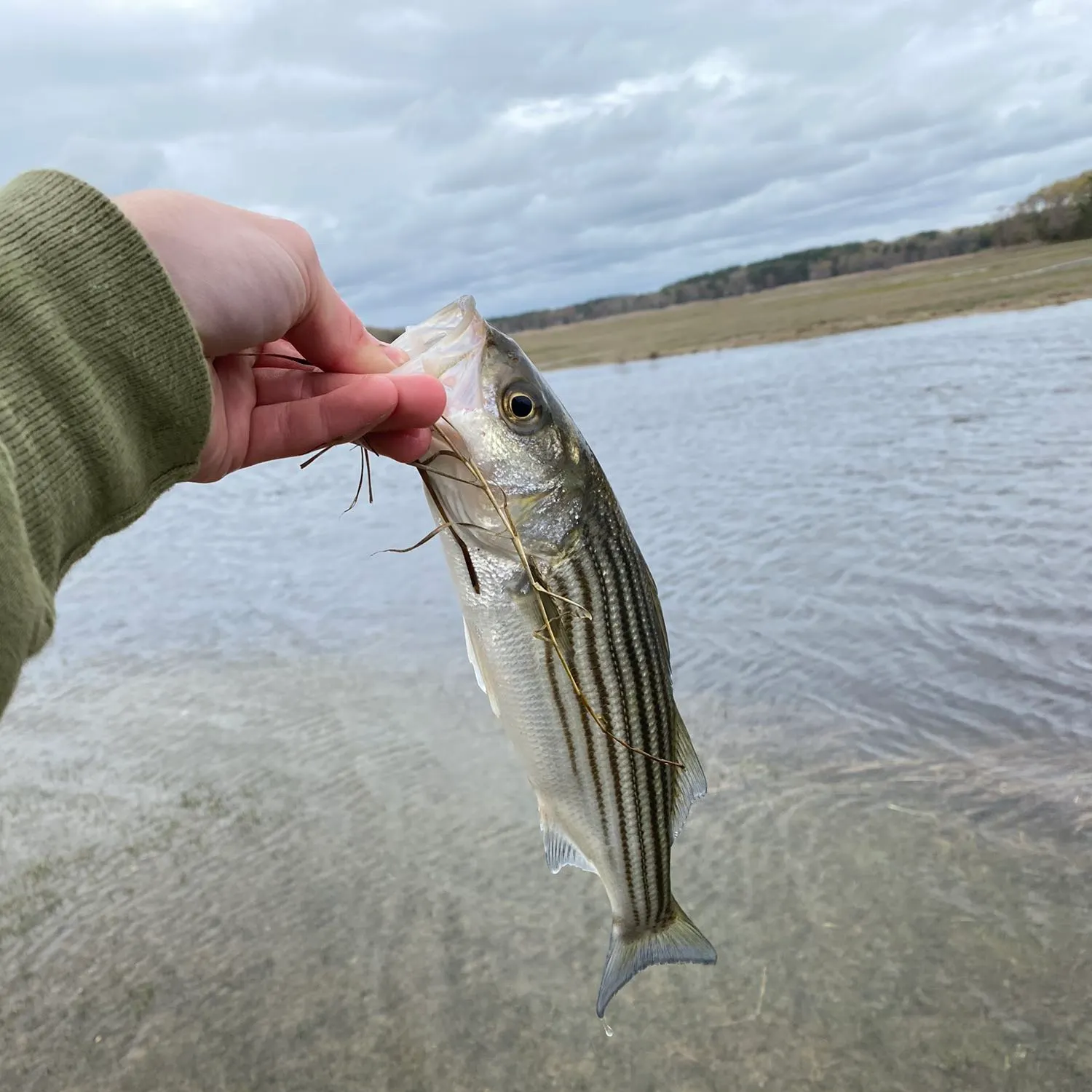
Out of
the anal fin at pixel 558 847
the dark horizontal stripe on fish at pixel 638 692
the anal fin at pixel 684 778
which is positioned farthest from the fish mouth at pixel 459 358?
the anal fin at pixel 558 847

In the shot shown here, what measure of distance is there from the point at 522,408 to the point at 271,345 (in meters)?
0.74

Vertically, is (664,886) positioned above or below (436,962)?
above

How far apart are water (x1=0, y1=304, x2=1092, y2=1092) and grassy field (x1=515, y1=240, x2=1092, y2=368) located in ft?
89.2

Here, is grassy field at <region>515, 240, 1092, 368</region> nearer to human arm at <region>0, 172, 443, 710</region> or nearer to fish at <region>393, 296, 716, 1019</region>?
fish at <region>393, 296, 716, 1019</region>

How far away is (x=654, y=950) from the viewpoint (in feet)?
9.02

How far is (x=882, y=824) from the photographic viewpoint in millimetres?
4699

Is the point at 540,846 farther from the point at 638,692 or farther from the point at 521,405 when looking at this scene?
the point at 521,405

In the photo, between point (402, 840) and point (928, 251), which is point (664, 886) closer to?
point (402, 840)

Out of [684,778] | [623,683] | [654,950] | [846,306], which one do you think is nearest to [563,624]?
[623,683]

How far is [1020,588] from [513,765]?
4371 millimetres

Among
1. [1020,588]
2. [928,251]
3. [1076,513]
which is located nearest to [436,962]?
[1020,588]

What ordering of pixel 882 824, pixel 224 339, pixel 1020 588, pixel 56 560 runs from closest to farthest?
1. pixel 56 560
2. pixel 224 339
3. pixel 882 824
4. pixel 1020 588

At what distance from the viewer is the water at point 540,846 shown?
365 centimetres

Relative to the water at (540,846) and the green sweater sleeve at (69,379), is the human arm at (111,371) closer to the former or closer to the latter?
the green sweater sleeve at (69,379)
